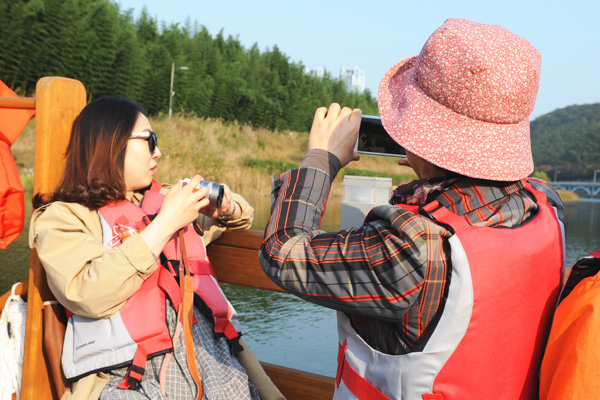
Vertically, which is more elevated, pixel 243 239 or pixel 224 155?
pixel 243 239

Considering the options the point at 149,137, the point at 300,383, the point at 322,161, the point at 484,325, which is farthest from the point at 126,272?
the point at 484,325

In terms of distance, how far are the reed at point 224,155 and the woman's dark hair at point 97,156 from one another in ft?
43.1

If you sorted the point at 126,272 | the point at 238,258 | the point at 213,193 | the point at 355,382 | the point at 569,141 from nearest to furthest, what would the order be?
the point at 355,382 → the point at 126,272 → the point at 213,193 → the point at 238,258 → the point at 569,141

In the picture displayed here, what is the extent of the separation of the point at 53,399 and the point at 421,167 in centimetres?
126

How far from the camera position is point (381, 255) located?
79 cm

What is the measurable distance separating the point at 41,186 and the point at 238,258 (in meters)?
0.59

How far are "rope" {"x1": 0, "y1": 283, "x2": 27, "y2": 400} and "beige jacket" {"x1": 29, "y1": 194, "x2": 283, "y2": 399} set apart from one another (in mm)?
295

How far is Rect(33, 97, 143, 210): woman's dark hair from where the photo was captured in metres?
1.40

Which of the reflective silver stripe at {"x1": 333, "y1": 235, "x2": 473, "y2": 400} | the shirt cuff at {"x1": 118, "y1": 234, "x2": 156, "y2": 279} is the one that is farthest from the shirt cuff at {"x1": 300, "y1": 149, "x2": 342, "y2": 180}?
the shirt cuff at {"x1": 118, "y1": 234, "x2": 156, "y2": 279}

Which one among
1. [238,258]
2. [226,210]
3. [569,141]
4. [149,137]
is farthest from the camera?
[569,141]

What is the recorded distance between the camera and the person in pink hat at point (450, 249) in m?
0.79

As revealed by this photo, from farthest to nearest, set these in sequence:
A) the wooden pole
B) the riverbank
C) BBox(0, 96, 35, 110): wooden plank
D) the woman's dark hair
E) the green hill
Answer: the green hill → the riverbank → BBox(0, 96, 35, 110): wooden plank → the wooden pole → the woman's dark hair

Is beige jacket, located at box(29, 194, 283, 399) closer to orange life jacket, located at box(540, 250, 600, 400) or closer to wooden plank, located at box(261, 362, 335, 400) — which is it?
wooden plank, located at box(261, 362, 335, 400)

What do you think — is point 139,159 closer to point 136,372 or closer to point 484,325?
point 136,372
